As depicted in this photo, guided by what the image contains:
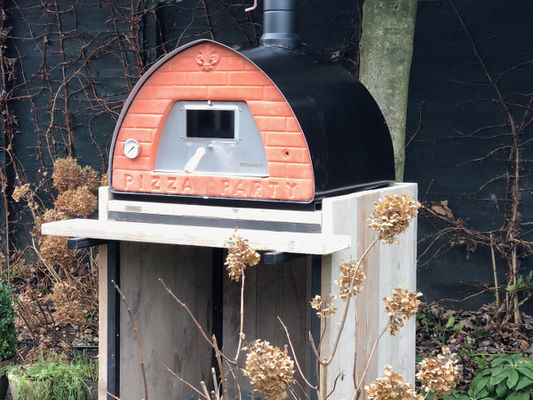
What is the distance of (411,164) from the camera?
18.2 feet

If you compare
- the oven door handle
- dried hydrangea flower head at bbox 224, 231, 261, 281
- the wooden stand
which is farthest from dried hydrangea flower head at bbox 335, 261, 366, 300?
the oven door handle

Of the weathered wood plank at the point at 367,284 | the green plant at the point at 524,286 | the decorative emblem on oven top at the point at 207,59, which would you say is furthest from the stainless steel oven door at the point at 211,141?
the green plant at the point at 524,286

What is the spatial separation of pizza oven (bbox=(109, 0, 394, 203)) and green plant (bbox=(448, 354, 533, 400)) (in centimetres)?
135

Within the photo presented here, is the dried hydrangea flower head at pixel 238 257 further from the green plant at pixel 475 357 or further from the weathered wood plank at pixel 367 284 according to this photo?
the green plant at pixel 475 357

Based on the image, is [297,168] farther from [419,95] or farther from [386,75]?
[419,95]

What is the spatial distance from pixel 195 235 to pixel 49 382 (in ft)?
5.33

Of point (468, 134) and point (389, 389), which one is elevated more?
point (468, 134)

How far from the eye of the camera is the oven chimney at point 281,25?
11.3 ft

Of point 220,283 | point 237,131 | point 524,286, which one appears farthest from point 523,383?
point 237,131

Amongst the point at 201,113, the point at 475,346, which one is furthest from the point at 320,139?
the point at 475,346

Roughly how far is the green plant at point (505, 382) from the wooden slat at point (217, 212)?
5.35 feet

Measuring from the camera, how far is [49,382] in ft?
13.1

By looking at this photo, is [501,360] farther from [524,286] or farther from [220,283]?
[220,283]

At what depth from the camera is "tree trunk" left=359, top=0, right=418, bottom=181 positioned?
4.35 metres
